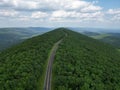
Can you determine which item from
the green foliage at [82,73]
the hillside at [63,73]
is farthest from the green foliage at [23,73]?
the green foliage at [82,73]

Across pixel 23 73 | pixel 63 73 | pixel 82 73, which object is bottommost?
pixel 82 73

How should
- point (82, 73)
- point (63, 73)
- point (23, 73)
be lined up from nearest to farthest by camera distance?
point (23, 73)
point (63, 73)
point (82, 73)


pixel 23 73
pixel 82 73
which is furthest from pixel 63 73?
pixel 23 73

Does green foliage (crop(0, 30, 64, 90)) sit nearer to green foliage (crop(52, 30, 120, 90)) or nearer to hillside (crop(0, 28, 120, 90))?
hillside (crop(0, 28, 120, 90))

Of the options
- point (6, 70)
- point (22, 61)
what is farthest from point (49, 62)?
point (6, 70)

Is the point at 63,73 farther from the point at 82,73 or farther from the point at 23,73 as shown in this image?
the point at 23,73

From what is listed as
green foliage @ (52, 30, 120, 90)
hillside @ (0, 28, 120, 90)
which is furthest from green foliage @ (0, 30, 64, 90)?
green foliage @ (52, 30, 120, 90)

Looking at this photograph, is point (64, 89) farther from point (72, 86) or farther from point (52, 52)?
point (52, 52)

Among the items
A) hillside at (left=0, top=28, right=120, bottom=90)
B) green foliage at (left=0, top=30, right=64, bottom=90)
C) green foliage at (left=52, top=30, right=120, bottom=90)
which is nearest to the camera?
green foliage at (left=0, top=30, right=64, bottom=90)

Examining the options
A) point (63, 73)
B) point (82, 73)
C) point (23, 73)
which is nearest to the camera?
point (23, 73)

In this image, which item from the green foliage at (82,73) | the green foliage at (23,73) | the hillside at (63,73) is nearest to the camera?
the green foliage at (23,73)

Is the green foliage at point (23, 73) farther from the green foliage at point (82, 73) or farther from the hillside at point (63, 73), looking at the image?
the green foliage at point (82, 73)
